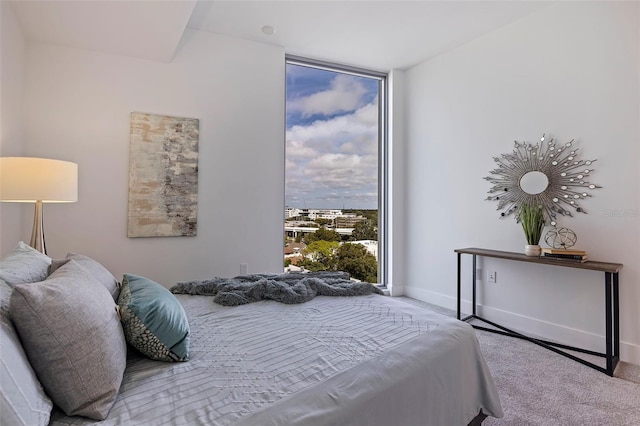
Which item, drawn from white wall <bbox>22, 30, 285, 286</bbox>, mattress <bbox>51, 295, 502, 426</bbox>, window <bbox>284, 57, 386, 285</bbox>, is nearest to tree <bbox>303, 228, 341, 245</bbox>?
window <bbox>284, 57, 386, 285</bbox>

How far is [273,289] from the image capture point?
6.49 ft

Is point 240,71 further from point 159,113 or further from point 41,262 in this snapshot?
point 41,262

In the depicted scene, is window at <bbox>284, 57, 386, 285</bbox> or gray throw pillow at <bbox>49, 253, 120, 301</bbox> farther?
window at <bbox>284, 57, 386, 285</bbox>

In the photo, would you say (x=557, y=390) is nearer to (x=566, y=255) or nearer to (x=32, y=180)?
(x=566, y=255)

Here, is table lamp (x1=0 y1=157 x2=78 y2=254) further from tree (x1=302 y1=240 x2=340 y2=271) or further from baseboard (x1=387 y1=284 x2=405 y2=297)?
baseboard (x1=387 y1=284 x2=405 y2=297)

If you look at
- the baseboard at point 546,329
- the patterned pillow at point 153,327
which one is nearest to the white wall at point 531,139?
the baseboard at point 546,329

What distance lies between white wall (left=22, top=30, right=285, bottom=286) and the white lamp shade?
873 millimetres

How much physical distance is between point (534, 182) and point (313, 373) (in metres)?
2.84

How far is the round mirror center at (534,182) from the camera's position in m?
2.98

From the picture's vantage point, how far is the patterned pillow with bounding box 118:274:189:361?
115 cm

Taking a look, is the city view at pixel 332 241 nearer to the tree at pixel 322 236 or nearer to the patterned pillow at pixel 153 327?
the tree at pixel 322 236

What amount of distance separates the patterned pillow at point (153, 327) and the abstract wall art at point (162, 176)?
2075 mm

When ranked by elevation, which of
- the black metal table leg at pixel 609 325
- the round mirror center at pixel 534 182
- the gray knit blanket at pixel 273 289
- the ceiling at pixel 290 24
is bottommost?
the black metal table leg at pixel 609 325

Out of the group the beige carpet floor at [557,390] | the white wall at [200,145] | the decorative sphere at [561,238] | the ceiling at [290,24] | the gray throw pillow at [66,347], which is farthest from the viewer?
the white wall at [200,145]
